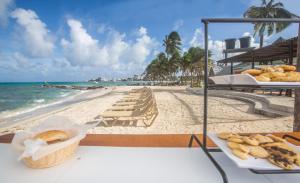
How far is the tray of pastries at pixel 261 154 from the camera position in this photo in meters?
0.71

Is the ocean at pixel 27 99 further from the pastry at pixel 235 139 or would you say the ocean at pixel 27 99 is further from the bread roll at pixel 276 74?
the bread roll at pixel 276 74

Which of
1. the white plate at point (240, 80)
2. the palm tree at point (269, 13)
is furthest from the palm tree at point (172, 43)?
the white plate at point (240, 80)

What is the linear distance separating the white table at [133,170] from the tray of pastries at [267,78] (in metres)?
0.44

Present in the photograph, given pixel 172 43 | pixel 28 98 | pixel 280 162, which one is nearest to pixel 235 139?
pixel 280 162

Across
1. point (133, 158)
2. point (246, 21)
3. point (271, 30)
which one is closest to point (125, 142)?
point (133, 158)

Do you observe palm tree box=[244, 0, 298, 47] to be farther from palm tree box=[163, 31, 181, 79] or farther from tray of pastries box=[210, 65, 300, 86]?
tray of pastries box=[210, 65, 300, 86]

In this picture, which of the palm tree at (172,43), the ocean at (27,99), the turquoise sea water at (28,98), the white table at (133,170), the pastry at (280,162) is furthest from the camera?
the palm tree at (172,43)

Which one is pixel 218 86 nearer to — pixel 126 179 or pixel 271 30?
pixel 126 179

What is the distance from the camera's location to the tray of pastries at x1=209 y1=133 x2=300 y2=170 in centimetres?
71

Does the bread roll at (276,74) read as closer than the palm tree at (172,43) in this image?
Yes

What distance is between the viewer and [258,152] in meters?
0.78

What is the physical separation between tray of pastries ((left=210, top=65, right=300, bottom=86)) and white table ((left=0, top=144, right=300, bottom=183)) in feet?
1.43

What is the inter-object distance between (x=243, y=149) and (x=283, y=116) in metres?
6.93

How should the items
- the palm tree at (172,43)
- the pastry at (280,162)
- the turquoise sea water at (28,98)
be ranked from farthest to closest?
the palm tree at (172,43) < the turquoise sea water at (28,98) < the pastry at (280,162)
